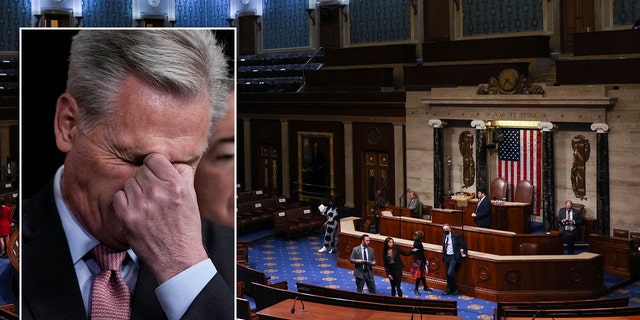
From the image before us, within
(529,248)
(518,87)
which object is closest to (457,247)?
(529,248)

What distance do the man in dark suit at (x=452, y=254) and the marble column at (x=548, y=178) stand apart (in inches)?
162

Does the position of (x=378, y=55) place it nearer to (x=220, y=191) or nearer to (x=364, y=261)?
(x=364, y=261)

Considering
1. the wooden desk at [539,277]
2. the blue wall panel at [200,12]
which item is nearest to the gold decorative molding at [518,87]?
the wooden desk at [539,277]

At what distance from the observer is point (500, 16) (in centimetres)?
2105

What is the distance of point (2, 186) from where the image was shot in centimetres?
2014

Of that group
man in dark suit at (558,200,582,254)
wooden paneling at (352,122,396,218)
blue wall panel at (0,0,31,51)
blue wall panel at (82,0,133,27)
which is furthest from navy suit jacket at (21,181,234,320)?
blue wall panel at (82,0,133,27)

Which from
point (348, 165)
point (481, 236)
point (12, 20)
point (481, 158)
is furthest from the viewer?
point (12, 20)

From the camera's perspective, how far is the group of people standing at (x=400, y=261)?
496 inches

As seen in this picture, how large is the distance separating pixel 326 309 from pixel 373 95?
1086 cm

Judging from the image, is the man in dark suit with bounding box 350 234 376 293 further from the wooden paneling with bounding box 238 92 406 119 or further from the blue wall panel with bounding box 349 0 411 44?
the blue wall panel with bounding box 349 0 411 44

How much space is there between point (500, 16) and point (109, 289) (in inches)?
726

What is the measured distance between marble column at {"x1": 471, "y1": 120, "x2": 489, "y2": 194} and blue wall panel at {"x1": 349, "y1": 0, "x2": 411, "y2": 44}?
20.1 feet

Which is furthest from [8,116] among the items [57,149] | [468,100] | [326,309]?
[57,149]

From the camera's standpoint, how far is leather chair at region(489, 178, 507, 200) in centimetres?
1789
